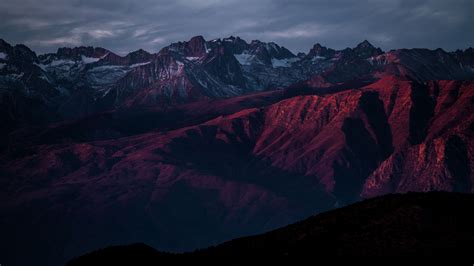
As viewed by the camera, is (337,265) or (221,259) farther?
(221,259)

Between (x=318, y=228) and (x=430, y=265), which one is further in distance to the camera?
(x=318, y=228)

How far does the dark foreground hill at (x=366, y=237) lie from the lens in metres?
132

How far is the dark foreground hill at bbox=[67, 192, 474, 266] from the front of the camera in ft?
432

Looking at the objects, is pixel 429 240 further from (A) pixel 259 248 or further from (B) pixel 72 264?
(B) pixel 72 264

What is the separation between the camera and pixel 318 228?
14612 cm

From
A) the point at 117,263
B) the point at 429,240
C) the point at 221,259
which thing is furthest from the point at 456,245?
the point at 117,263

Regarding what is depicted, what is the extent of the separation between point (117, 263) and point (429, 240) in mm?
47520

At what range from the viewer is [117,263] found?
460ft

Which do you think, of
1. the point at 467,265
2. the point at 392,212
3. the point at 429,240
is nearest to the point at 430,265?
the point at 467,265

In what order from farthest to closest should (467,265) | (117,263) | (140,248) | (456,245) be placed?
(140,248)
(117,263)
(456,245)
(467,265)

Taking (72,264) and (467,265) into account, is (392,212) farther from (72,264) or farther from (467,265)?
(72,264)

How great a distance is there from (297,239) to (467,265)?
34.8 metres

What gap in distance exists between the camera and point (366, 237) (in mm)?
137375

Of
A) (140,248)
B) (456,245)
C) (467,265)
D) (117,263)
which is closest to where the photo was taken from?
(467,265)
